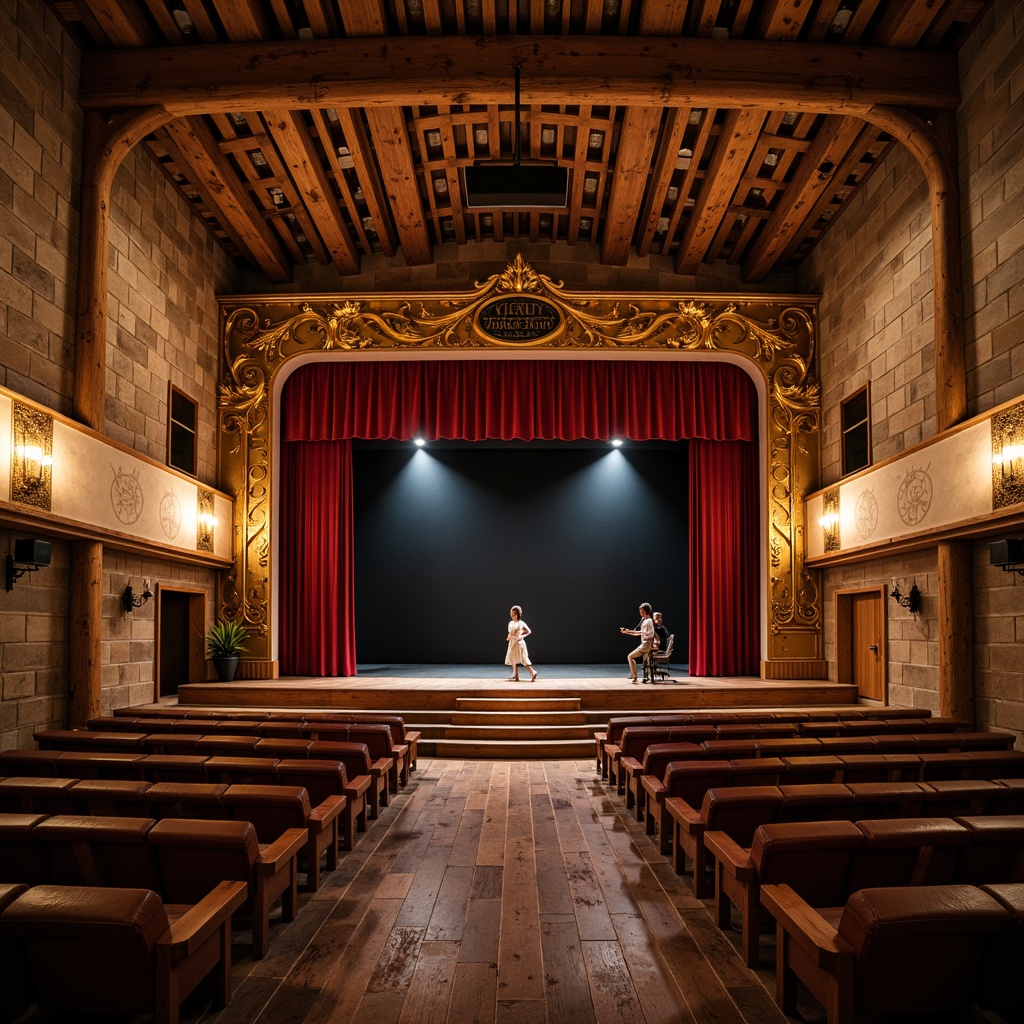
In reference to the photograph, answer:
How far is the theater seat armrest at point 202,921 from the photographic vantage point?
2244 mm

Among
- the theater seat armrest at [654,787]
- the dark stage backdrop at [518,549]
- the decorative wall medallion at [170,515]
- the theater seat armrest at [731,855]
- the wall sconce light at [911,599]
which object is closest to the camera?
the theater seat armrest at [731,855]

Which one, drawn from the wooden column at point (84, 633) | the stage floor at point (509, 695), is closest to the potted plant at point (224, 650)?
the stage floor at point (509, 695)

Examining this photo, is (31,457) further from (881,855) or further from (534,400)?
(534,400)

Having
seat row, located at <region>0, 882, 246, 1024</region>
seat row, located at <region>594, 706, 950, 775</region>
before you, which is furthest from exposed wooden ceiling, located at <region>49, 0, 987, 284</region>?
seat row, located at <region>0, 882, 246, 1024</region>

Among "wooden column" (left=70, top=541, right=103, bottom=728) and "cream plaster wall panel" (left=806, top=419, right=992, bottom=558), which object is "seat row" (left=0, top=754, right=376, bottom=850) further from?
"cream plaster wall panel" (left=806, top=419, right=992, bottom=558)

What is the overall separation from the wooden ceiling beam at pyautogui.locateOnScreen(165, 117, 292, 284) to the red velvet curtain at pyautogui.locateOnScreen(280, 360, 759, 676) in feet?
5.24

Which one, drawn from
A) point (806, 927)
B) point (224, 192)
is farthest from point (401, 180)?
point (806, 927)

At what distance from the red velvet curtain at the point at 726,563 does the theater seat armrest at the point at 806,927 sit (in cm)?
907

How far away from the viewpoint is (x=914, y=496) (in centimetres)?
773

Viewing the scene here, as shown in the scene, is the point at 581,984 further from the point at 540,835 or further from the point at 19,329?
the point at 19,329

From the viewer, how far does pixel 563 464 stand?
15.1 meters

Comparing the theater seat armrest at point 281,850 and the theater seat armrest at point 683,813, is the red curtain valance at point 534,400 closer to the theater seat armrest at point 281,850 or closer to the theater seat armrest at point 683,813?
the theater seat armrest at point 683,813

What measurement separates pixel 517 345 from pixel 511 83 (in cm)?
384

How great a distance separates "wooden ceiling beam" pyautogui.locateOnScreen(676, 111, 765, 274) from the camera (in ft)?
27.7
